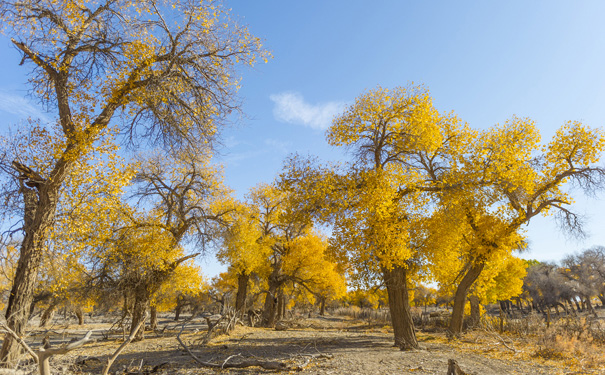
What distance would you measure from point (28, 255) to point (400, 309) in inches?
421

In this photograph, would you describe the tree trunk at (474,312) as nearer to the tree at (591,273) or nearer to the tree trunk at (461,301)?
the tree trunk at (461,301)

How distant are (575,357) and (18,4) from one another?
57.6ft

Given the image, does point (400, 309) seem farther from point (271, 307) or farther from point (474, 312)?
point (271, 307)

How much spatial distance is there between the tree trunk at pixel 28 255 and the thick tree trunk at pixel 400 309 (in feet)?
33.0

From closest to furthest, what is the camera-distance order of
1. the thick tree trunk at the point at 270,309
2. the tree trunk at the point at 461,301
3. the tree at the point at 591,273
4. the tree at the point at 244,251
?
the tree trunk at the point at 461,301 → the tree at the point at 244,251 → the thick tree trunk at the point at 270,309 → the tree at the point at 591,273

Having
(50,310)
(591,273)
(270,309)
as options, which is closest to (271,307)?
(270,309)

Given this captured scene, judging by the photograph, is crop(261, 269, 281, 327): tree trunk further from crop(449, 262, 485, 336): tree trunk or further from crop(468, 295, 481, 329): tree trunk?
crop(468, 295, 481, 329): tree trunk

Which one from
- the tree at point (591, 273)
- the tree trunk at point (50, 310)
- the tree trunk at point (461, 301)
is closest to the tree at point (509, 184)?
the tree trunk at point (461, 301)

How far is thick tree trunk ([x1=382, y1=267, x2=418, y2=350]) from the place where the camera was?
10930 mm

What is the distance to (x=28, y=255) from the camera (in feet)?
23.0

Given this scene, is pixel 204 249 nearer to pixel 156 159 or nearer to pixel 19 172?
pixel 156 159

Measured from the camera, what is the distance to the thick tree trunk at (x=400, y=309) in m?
10.9

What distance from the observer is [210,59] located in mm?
8703

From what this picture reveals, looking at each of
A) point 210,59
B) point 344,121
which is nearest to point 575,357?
point 344,121
